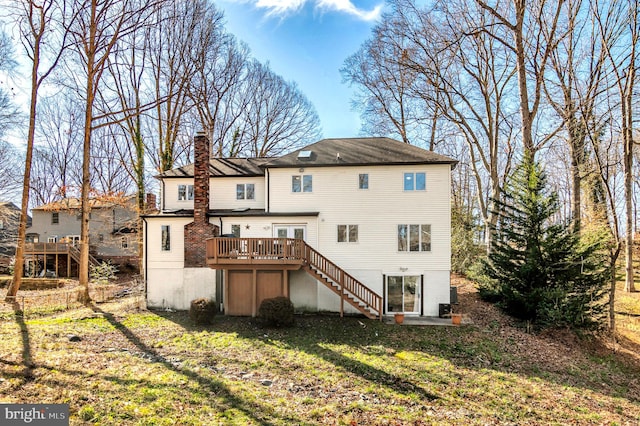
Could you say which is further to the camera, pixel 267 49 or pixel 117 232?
pixel 117 232

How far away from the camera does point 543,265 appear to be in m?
13.9

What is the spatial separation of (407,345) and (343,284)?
12.4 feet

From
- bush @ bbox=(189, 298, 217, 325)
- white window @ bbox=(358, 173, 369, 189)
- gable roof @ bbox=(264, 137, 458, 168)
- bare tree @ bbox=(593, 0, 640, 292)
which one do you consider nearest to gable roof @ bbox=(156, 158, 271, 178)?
gable roof @ bbox=(264, 137, 458, 168)

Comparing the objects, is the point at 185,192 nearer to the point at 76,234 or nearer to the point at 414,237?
the point at 414,237

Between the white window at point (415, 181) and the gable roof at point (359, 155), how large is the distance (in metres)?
0.64

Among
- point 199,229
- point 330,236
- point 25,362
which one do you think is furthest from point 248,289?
point 25,362

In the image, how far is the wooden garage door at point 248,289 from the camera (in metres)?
14.9

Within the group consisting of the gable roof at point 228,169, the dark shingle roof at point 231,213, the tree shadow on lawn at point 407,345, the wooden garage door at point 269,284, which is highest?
the gable roof at point 228,169

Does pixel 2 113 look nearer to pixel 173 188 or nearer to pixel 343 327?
pixel 173 188

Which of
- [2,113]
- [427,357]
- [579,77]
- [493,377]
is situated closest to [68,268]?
[2,113]

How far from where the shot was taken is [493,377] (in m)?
9.33

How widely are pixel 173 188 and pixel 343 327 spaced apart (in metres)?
11.5

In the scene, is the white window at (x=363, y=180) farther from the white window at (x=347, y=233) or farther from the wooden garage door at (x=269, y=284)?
the wooden garage door at (x=269, y=284)

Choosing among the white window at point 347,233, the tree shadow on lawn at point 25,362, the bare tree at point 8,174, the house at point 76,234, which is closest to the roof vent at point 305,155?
the white window at point 347,233
